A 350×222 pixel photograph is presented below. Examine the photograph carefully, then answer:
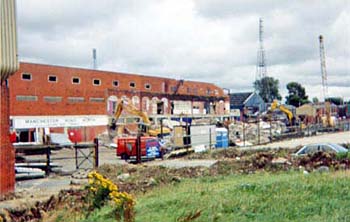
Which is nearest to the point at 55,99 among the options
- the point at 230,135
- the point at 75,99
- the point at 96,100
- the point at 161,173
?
the point at 75,99

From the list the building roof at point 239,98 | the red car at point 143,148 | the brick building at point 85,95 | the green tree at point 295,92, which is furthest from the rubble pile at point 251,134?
the green tree at point 295,92

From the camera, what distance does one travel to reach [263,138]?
154 ft

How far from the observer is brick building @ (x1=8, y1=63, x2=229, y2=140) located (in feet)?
161

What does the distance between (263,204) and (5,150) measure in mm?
8422

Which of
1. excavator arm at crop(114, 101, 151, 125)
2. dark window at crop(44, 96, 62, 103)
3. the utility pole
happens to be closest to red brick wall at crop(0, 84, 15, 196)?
the utility pole

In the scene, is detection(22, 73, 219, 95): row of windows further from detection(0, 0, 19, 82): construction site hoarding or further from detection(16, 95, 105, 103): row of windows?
detection(0, 0, 19, 82): construction site hoarding

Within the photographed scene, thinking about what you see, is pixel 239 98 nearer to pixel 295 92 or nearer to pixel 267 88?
pixel 267 88

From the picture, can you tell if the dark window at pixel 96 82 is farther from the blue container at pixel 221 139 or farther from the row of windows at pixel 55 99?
the blue container at pixel 221 139

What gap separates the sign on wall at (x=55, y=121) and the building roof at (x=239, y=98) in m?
47.5

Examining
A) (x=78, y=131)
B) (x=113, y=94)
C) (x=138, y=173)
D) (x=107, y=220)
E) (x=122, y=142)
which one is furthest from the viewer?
(x=113, y=94)

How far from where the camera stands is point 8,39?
1131cm

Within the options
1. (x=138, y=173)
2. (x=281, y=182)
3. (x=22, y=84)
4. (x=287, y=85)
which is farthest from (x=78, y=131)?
(x=287, y=85)

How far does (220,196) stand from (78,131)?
4112 centimetres

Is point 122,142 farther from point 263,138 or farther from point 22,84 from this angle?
point 22,84
